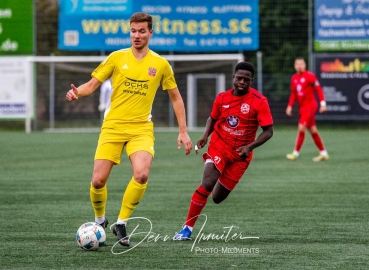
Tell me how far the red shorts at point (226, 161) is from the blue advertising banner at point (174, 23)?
71.1 ft

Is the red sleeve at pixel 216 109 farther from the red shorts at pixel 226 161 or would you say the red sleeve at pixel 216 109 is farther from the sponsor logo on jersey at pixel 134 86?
the sponsor logo on jersey at pixel 134 86

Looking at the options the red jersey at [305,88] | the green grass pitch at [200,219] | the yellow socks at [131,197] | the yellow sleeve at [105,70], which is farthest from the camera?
the red jersey at [305,88]

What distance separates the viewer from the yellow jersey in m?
7.76

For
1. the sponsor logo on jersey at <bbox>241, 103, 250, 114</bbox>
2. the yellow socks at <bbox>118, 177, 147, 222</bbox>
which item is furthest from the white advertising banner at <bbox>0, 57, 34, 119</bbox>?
the yellow socks at <bbox>118, 177, 147, 222</bbox>

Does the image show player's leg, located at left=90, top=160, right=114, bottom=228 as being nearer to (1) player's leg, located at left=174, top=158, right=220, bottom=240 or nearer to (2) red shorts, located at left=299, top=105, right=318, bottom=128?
(1) player's leg, located at left=174, top=158, right=220, bottom=240

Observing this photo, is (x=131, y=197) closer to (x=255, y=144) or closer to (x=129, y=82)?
(x=129, y=82)

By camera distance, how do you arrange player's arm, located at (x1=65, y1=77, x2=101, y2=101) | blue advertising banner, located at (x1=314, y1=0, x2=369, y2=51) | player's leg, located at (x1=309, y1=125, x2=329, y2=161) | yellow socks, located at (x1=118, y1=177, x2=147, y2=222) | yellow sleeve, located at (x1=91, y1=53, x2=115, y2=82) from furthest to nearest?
1. blue advertising banner, located at (x1=314, y1=0, x2=369, y2=51)
2. player's leg, located at (x1=309, y1=125, x2=329, y2=161)
3. yellow sleeve, located at (x1=91, y1=53, x2=115, y2=82)
4. yellow socks, located at (x1=118, y1=177, x2=147, y2=222)
5. player's arm, located at (x1=65, y1=77, x2=101, y2=101)

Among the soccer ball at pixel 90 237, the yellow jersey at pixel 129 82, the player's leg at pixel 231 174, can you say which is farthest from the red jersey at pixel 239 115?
the soccer ball at pixel 90 237

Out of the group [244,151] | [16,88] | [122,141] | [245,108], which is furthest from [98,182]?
[16,88]

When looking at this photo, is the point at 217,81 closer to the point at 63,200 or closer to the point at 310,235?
the point at 63,200

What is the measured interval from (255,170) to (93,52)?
61.4 ft

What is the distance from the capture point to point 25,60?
30875 mm

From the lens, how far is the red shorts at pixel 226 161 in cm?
841

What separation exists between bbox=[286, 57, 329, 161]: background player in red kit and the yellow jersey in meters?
10.5
